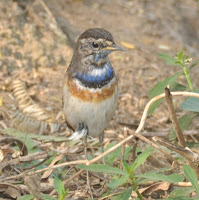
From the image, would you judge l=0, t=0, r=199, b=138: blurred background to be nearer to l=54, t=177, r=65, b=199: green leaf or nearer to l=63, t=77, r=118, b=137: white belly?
l=63, t=77, r=118, b=137: white belly

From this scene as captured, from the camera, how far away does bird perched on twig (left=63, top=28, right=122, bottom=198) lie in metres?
4.15

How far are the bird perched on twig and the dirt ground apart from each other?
1.13 meters

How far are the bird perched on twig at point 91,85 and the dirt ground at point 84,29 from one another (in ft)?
3.71

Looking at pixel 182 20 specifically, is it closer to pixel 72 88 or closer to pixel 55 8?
pixel 55 8

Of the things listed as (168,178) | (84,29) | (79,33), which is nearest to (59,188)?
(168,178)

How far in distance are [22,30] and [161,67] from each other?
2123 mm

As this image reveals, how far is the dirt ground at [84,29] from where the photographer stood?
19.6 ft

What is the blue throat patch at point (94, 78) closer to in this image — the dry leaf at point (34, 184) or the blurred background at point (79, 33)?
the dry leaf at point (34, 184)

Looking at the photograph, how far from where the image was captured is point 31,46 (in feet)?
21.2

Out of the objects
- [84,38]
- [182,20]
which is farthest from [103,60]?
[182,20]

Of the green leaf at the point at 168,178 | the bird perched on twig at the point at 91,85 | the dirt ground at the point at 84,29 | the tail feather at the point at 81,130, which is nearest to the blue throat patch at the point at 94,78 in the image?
the bird perched on twig at the point at 91,85

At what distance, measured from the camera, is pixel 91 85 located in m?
4.17

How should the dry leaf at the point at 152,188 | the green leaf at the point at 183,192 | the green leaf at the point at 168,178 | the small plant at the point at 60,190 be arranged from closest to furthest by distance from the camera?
the green leaf at the point at 168,178 → the small plant at the point at 60,190 → the green leaf at the point at 183,192 → the dry leaf at the point at 152,188

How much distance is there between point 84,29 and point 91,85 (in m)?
3.14
